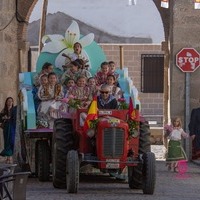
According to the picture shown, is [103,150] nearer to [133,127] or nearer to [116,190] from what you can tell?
[133,127]

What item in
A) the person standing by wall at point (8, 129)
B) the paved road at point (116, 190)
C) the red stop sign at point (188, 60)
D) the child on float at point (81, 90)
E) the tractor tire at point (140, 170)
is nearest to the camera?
the paved road at point (116, 190)

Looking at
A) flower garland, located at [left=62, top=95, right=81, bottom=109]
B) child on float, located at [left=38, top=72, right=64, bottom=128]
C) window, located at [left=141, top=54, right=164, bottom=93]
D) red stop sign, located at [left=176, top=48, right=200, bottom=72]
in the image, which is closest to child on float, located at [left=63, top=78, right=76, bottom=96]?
child on float, located at [left=38, top=72, right=64, bottom=128]

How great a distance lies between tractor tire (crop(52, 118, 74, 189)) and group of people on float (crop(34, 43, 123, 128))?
135cm

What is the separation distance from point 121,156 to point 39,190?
1421 millimetres

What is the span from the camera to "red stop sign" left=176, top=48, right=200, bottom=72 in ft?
84.2

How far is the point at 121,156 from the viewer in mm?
15836

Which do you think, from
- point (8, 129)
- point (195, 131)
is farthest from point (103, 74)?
point (8, 129)

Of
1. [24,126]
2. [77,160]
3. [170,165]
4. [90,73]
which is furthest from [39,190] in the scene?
[170,165]

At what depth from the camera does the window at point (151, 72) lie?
1580 inches

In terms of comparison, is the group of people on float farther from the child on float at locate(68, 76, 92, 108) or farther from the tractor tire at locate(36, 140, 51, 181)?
the tractor tire at locate(36, 140, 51, 181)

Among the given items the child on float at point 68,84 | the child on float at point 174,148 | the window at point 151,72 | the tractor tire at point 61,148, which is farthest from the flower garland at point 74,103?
the window at point 151,72

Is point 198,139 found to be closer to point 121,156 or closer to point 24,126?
point 24,126

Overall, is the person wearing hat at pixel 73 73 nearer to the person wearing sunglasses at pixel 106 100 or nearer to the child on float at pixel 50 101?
the child on float at pixel 50 101

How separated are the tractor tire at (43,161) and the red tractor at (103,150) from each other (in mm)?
1642
